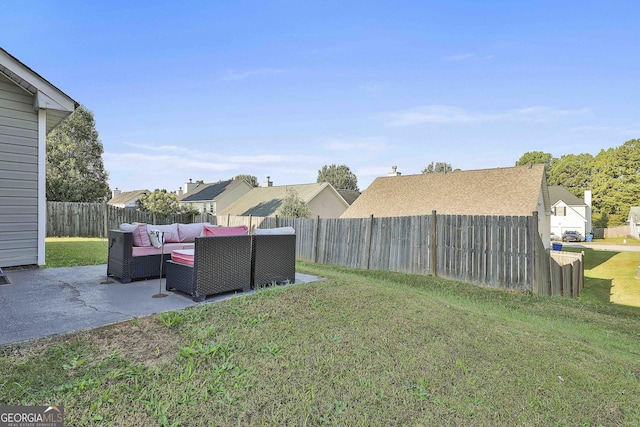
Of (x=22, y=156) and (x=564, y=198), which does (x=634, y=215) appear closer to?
(x=564, y=198)

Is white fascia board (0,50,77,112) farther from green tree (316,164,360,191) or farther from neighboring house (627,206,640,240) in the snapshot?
neighboring house (627,206,640,240)

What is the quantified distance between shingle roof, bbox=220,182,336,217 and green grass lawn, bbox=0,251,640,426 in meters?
19.2

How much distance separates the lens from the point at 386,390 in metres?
2.55

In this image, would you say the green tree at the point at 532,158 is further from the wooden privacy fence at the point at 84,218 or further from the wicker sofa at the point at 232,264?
the wicker sofa at the point at 232,264

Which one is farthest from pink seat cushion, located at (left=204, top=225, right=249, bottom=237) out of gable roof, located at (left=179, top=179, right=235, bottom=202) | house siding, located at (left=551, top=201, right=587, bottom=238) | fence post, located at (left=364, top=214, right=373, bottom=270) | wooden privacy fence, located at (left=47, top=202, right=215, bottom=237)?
house siding, located at (left=551, top=201, right=587, bottom=238)

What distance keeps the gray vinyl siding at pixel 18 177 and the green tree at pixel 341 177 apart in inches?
1708

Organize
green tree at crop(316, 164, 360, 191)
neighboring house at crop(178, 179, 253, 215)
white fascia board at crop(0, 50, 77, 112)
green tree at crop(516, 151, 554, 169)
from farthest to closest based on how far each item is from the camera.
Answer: green tree at crop(516, 151, 554, 169), green tree at crop(316, 164, 360, 191), neighboring house at crop(178, 179, 253, 215), white fascia board at crop(0, 50, 77, 112)

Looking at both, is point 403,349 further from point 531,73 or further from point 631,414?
point 531,73

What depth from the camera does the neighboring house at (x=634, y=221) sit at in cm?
3530

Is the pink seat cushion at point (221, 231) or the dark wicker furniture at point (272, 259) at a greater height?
the pink seat cushion at point (221, 231)

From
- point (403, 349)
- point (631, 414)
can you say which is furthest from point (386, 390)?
point (631, 414)

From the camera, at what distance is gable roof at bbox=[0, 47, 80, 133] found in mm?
6015

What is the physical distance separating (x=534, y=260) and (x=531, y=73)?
7.82 m

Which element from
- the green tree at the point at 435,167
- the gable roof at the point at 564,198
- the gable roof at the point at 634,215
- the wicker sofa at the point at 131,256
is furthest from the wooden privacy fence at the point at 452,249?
the green tree at the point at 435,167
